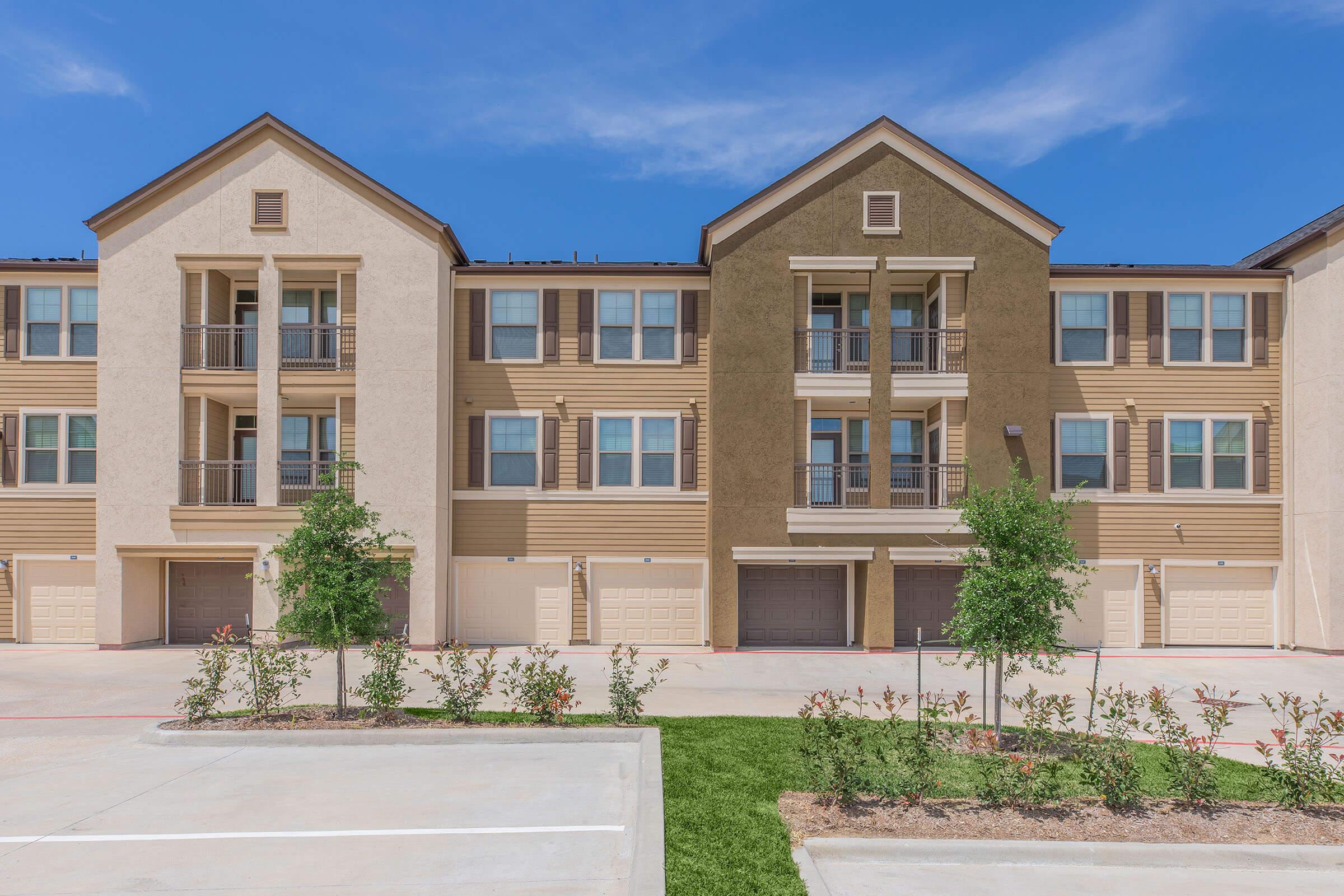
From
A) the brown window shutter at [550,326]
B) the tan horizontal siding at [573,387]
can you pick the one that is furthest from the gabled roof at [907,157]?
the brown window shutter at [550,326]

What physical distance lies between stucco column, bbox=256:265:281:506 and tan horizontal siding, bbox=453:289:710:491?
4.08m

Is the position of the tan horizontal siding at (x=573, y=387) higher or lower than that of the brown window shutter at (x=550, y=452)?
higher

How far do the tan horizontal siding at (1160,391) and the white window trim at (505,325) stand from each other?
12.7 meters

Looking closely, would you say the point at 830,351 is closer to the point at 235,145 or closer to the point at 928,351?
the point at 928,351

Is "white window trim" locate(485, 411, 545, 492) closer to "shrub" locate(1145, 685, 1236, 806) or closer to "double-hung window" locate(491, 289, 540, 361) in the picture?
"double-hung window" locate(491, 289, 540, 361)

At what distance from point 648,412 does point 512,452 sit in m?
3.51

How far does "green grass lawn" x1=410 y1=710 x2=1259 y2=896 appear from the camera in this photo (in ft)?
20.2

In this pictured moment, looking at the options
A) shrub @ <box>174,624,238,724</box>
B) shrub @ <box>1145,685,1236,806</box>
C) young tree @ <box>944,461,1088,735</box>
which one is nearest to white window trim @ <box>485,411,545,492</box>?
shrub @ <box>174,624,238,724</box>

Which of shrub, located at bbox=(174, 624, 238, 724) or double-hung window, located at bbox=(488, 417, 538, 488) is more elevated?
double-hung window, located at bbox=(488, 417, 538, 488)

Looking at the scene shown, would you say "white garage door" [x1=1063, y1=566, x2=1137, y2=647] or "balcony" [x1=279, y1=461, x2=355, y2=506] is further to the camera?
"white garage door" [x1=1063, y1=566, x2=1137, y2=647]

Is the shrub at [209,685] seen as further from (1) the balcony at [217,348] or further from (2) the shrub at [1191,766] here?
(2) the shrub at [1191,766]

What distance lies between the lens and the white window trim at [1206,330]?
19562 millimetres

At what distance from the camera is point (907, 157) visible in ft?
62.3

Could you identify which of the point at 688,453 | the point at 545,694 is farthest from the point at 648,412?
the point at 545,694
